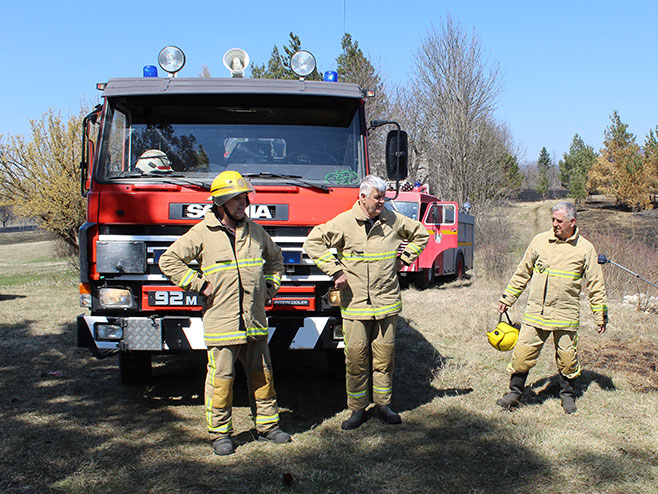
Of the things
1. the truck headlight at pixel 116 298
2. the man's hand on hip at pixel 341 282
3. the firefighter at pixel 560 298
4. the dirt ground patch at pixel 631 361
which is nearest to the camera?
the man's hand on hip at pixel 341 282

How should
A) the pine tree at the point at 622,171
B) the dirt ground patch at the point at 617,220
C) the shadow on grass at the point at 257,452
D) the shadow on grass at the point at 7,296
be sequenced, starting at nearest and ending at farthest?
the shadow on grass at the point at 257,452
the dirt ground patch at the point at 617,220
the shadow on grass at the point at 7,296
the pine tree at the point at 622,171

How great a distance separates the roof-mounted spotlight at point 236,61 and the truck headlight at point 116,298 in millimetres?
2477

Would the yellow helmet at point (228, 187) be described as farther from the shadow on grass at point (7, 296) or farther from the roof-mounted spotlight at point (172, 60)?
the shadow on grass at point (7, 296)

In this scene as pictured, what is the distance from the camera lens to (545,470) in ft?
12.6

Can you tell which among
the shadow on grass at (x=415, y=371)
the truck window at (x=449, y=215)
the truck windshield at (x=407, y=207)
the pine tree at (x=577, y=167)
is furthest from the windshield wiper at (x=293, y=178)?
the pine tree at (x=577, y=167)

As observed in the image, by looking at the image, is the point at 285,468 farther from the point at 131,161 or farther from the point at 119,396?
the point at 131,161

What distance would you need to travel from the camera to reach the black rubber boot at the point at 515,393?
5.09 metres

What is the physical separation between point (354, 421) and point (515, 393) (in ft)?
4.76

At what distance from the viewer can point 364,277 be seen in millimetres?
4617

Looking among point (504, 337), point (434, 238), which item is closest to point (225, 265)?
point (504, 337)

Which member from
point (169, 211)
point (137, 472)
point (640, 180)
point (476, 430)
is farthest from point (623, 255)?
point (640, 180)

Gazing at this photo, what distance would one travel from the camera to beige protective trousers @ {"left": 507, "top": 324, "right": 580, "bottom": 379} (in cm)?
498

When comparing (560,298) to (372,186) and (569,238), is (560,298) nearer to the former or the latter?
(569,238)

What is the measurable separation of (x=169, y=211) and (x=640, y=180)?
45142 mm
